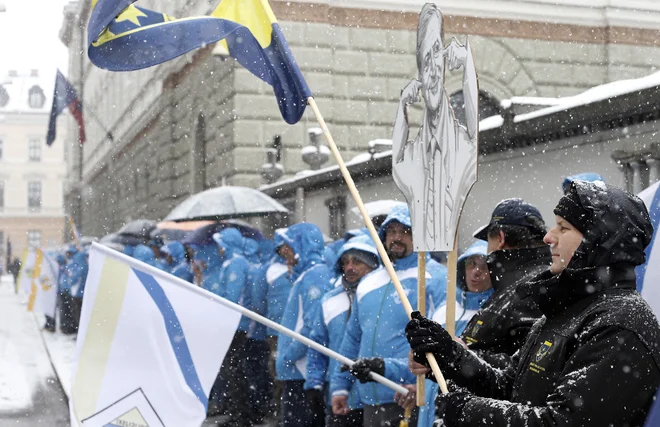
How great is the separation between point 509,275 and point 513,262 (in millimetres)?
68

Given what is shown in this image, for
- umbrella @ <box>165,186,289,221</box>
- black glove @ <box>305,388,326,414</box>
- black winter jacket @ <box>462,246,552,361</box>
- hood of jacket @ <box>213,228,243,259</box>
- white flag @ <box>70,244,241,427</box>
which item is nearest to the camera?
black winter jacket @ <box>462,246,552,361</box>

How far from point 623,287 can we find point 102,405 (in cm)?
278

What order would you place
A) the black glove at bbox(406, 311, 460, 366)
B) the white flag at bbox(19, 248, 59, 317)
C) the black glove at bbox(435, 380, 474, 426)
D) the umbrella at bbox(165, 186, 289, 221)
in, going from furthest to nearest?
the white flag at bbox(19, 248, 59, 317) → the umbrella at bbox(165, 186, 289, 221) → the black glove at bbox(406, 311, 460, 366) → the black glove at bbox(435, 380, 474, 426)

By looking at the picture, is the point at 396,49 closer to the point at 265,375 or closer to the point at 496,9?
the point at 496,9

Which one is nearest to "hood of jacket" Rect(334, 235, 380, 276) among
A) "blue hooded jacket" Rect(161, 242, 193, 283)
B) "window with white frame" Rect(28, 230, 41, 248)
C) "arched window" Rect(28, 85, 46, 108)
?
"blue hooded jacket" Rect(161, 242, 193, 283)

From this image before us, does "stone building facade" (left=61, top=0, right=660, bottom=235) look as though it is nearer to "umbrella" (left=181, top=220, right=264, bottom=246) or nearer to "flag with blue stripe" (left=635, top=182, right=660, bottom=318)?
"umbrella" (left=181, top=220, right=264, bottom=246)

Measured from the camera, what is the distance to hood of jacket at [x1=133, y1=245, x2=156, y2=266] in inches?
490

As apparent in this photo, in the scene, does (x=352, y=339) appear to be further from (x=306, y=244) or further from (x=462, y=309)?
(x=306, y=244)

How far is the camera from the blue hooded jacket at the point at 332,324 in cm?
546

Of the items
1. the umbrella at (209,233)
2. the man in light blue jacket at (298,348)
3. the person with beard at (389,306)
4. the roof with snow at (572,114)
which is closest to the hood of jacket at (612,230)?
the person with beard at (389,306)

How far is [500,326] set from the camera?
3.33 m

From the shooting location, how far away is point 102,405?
4.39 metres

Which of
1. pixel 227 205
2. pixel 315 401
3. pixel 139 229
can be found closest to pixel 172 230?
pixel 227 205

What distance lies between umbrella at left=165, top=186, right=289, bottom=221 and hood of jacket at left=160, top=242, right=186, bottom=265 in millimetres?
331
